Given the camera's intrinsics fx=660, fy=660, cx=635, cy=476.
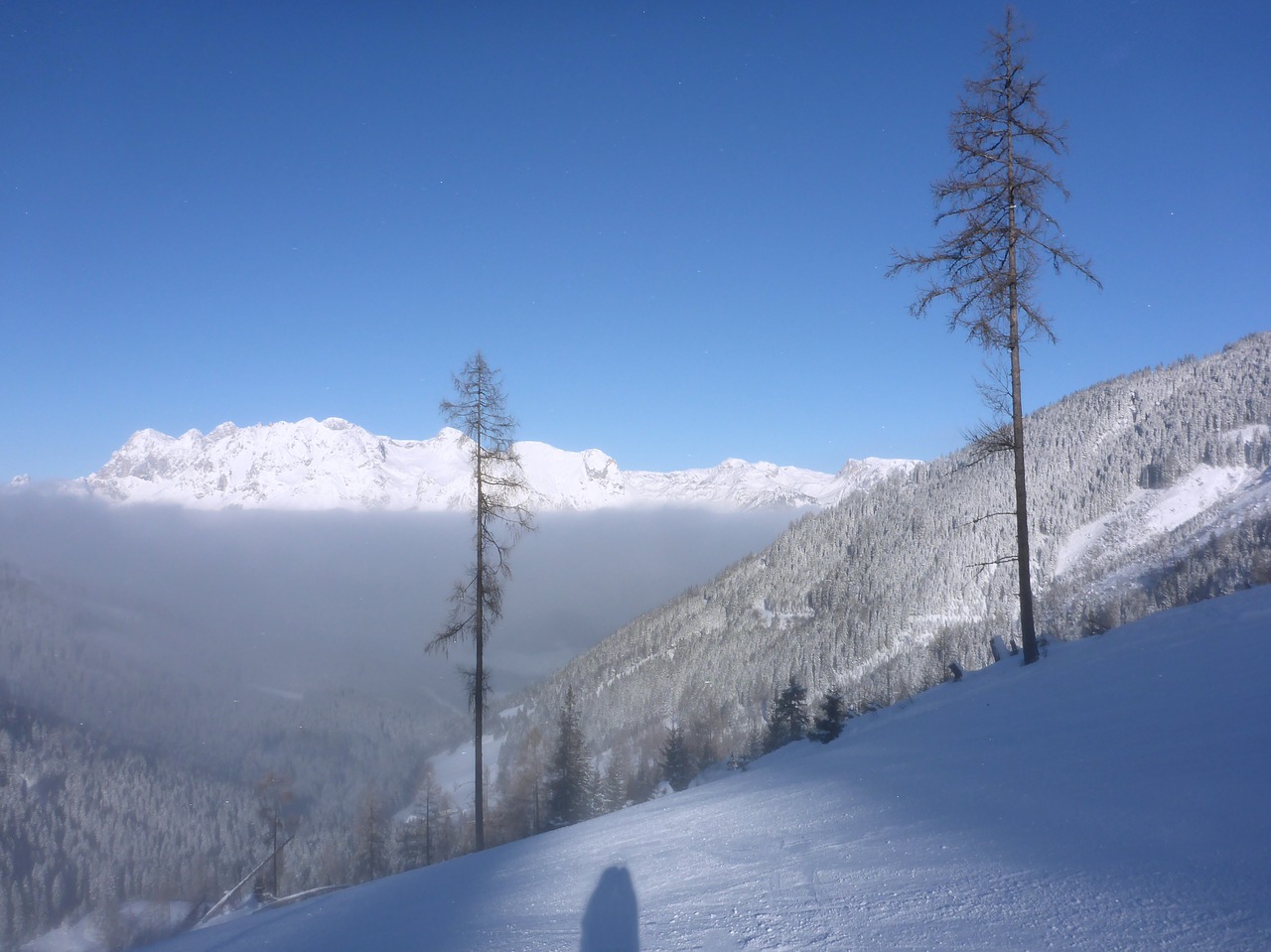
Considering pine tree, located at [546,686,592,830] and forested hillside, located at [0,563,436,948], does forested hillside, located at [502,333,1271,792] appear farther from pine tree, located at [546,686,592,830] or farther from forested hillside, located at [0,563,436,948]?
pine tree, located at [546,686,592,830]

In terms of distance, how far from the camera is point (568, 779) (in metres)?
31.0

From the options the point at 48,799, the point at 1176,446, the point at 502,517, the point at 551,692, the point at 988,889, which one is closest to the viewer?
the point at 988,889

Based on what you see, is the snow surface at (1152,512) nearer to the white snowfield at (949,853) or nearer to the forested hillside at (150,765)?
the forested hillside at (150,765)

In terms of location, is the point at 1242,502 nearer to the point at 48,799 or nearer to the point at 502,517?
the point at 502,517

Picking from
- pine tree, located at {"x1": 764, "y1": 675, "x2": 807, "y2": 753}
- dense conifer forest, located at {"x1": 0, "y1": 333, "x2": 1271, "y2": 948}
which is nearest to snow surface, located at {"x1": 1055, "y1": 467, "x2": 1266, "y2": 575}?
dense conifer forest, located at {"x1": 0, "y1": 333, "x2": 1271, "y2": 948}

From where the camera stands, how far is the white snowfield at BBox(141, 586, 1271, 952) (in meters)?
2.79

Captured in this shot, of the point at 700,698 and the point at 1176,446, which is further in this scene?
the point at 1176,446

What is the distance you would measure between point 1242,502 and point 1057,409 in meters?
55.7

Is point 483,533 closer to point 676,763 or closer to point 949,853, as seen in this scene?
point 949,853

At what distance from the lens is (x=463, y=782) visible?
93.4 m

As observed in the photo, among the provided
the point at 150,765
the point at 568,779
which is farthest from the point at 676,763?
the point at 150,765

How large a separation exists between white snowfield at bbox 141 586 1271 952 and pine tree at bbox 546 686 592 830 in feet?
81.3

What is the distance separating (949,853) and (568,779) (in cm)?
3038

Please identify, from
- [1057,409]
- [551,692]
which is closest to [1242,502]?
[1057,409]
